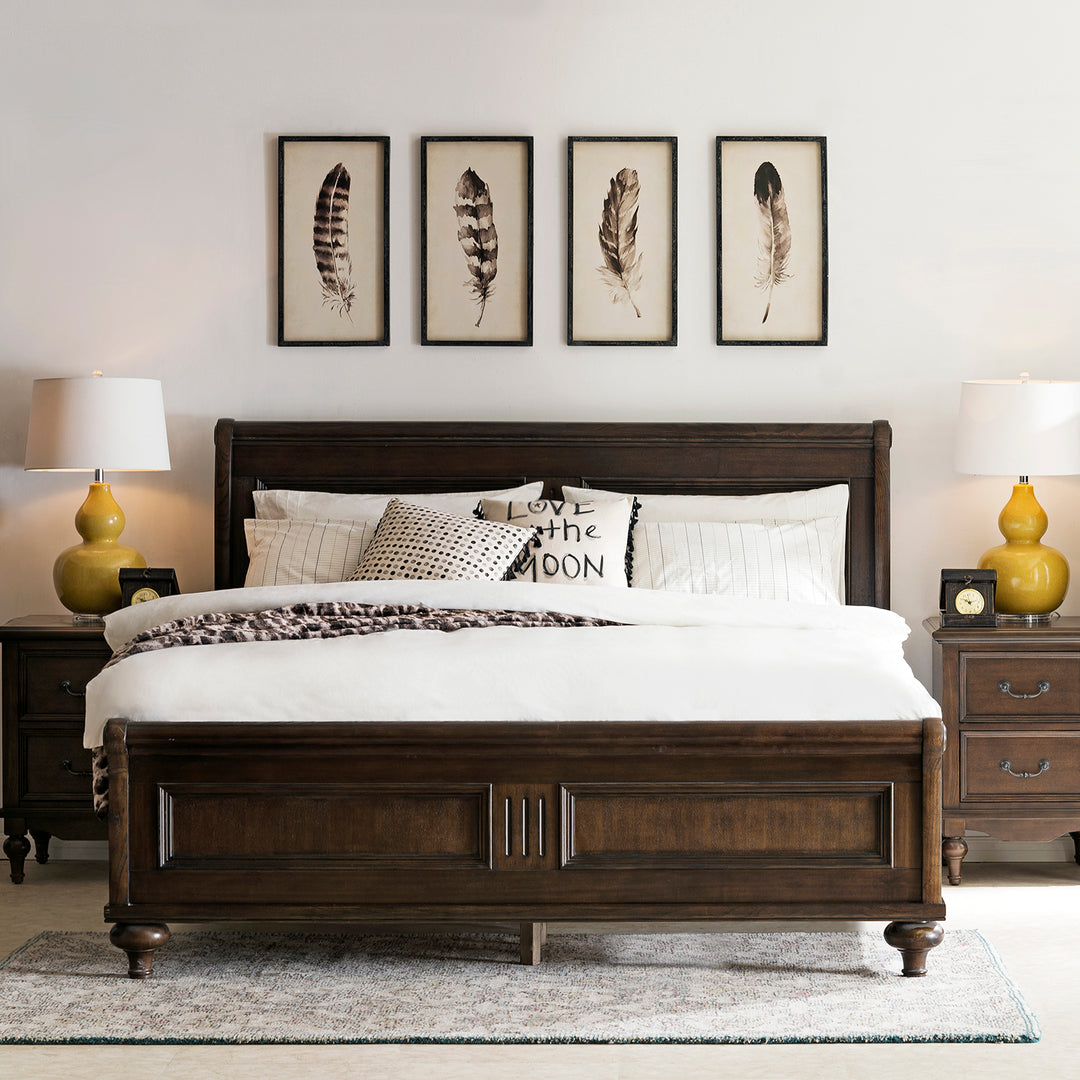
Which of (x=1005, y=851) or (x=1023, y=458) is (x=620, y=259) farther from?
(x=1005, y=851)

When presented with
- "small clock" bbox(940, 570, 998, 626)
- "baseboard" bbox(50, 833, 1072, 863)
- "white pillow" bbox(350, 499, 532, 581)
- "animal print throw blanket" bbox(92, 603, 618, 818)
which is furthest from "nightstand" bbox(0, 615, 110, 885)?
"small clock" bbox(940, 570, 998, 626)

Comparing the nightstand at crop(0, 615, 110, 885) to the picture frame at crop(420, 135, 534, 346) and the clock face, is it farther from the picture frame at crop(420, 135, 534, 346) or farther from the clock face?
the clock face

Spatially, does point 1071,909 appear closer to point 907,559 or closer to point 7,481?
point 907,559

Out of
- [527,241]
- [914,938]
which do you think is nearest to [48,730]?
[527,241]

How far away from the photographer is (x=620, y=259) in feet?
12.9

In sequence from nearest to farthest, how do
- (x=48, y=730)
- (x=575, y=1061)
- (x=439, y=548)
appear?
(x=575, y=1061) < (x=439, y=548) < (x=48, y=730)

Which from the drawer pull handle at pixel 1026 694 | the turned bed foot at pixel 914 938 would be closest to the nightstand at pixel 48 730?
the turned bed foot at pixel 914 938

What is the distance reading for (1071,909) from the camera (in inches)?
127

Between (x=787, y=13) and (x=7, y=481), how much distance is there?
2854 millimetres

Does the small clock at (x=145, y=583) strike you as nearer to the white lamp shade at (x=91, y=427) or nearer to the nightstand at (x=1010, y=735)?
the white lamp shade at (x=91, y=427)

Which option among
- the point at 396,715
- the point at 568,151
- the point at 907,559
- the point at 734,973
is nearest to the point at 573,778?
the point at 396,715

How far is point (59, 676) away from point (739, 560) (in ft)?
6.33

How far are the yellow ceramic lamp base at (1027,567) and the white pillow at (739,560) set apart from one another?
480mm

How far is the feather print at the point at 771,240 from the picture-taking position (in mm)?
3908
